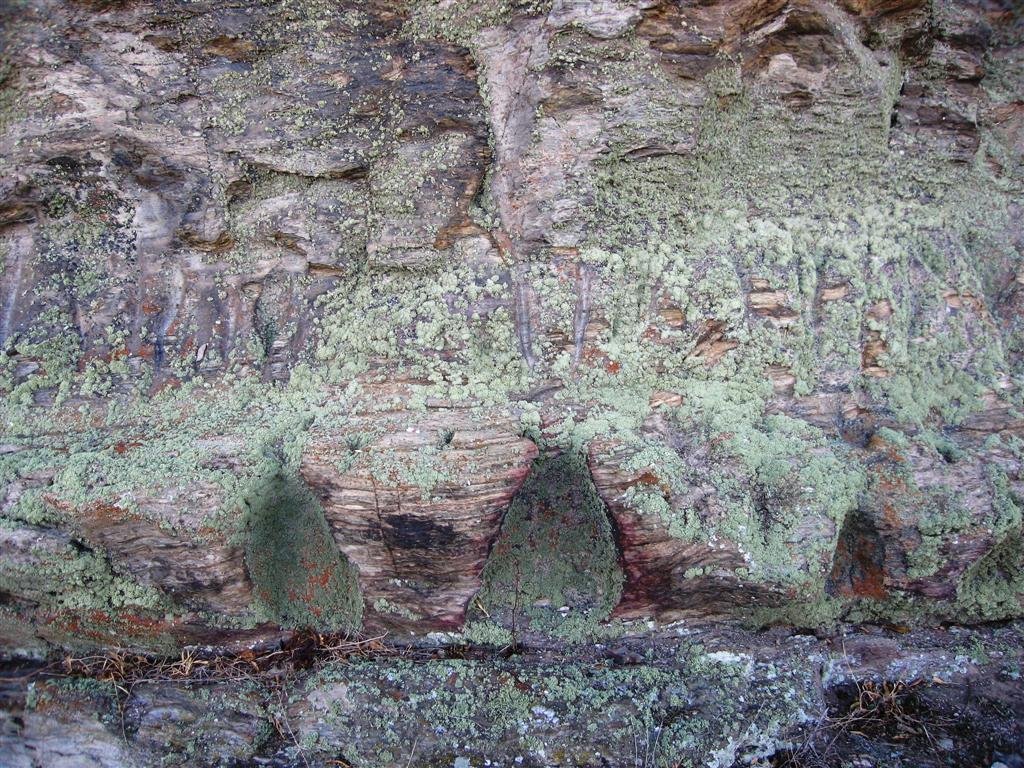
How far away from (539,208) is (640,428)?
1084mm

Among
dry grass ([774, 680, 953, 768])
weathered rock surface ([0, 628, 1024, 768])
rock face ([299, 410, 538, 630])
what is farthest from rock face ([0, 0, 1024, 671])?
dry grass ([774, 680, 953, 768])

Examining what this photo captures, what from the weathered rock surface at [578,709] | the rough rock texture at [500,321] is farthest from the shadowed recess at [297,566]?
the weathered rock surface at [578,709]

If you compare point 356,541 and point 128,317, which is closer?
point 356,541

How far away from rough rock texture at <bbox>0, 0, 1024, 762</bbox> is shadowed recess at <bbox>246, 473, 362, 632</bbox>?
0.05 feet

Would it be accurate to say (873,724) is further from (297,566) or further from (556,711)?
(297,566)

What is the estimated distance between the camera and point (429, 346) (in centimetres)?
298

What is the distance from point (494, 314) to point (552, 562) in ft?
3.69

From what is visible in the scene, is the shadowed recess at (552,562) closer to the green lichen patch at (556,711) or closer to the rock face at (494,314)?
the rock face at (494,314)

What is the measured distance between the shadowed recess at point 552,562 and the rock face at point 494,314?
0.02m

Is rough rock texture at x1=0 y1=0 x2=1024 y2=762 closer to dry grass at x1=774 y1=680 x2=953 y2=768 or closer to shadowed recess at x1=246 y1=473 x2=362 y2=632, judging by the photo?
shadowed recess at x1=246 y1=473 x2=362 y2=632

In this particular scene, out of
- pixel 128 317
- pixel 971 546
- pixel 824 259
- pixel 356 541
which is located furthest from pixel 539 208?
pixel 971 546

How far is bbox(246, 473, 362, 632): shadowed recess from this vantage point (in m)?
2.80

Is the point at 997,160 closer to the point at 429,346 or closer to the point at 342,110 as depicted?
the point at 429,346

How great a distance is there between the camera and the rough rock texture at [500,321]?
271cm
